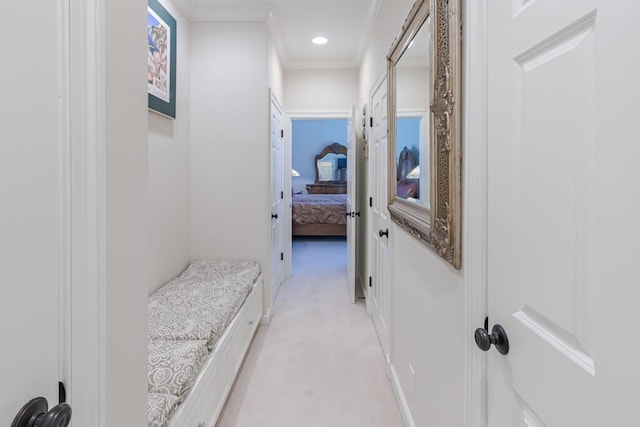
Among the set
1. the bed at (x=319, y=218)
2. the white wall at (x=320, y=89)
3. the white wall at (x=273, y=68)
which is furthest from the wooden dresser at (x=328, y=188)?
the white wall at (x=273, y=68)

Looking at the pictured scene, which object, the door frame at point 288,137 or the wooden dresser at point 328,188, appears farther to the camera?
the wooden dresser at point 328,188

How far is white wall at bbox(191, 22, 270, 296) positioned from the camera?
3.10m

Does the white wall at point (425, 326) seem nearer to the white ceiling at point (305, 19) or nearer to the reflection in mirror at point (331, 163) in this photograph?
the white ceiling at point (305, 19)

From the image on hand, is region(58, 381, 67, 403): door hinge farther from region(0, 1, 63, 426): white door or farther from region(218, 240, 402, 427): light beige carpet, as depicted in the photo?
region(218, 240, 402, 427): light beige carpet

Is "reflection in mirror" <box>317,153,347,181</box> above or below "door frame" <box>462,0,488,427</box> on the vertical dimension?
above

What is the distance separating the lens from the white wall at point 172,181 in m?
2.46

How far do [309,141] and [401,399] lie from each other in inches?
323

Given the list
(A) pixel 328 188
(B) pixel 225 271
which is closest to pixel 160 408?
(B) pixel 225 271

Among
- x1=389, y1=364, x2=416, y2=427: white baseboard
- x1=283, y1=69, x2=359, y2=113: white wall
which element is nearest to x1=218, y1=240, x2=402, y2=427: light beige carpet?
x1=389, y1=364, x2=416, y2=427: white baseboard

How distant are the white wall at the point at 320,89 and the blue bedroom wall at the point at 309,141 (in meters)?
5.04

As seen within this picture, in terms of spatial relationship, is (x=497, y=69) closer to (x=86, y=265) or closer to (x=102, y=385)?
(x=86, y=265)

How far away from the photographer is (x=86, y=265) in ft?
2.28

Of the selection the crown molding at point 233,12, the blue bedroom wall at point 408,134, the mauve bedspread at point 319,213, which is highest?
the crown molding at point 233,12

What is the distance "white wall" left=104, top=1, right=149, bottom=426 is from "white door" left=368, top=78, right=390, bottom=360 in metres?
1.82
